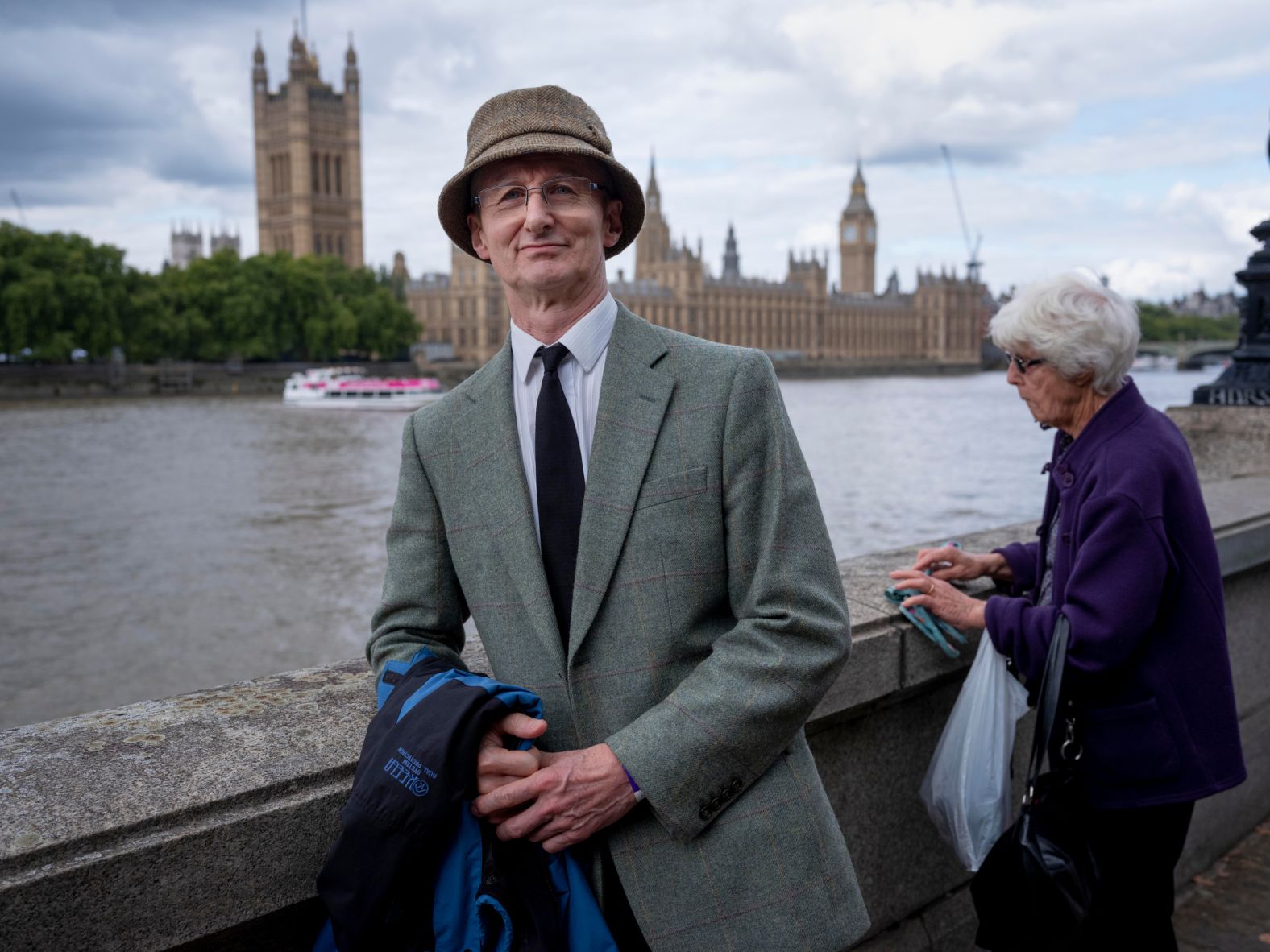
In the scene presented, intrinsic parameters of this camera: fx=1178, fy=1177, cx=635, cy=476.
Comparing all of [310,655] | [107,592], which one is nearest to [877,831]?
[310,655]

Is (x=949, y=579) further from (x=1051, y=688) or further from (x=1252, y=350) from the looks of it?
(x=1252, y=350)

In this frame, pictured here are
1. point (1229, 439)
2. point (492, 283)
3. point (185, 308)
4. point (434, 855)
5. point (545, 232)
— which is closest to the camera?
point (434, 855)

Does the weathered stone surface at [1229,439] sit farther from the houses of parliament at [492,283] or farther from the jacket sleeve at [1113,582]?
the houses of parliament at [492,283]

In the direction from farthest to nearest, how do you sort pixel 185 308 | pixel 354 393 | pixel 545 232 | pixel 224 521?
pixel 185 308 < pixel 354 393 < pixel 224 521 < pixel 545 232

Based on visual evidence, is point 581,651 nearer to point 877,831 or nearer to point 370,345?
point 877,831

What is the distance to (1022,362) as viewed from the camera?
139cm

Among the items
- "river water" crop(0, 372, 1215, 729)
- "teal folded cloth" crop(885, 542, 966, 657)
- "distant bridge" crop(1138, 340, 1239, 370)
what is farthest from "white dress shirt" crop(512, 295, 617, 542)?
"distant bridge" crop(1138, 340, 1239, 370)

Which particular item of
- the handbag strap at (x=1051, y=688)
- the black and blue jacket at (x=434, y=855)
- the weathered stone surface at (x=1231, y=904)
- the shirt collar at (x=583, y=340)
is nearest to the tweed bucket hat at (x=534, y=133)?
the shirt collar at (x=583, y=340)

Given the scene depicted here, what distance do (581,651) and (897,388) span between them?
51.0 meters

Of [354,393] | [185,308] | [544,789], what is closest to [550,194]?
[544,789]

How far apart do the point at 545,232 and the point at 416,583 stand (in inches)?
13.3

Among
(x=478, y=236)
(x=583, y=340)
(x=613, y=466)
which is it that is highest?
(x=478, y=236)

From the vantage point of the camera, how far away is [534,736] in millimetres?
937

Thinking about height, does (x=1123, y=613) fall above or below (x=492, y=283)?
below
